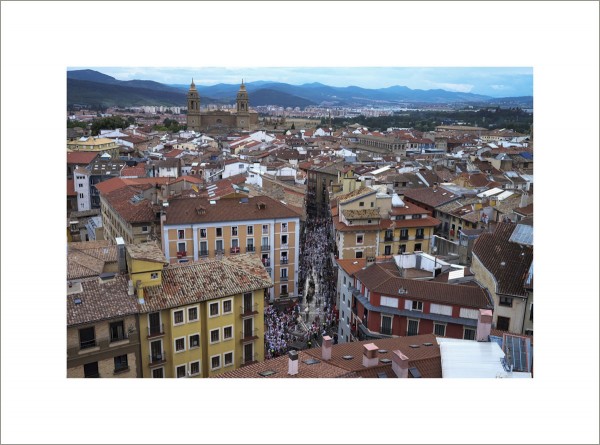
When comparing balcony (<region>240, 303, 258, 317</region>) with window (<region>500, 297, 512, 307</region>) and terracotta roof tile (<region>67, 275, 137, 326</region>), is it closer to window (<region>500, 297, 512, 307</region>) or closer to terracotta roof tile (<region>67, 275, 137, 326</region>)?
terracotta roof tile (<region>67, 275, 137, 326</region>)

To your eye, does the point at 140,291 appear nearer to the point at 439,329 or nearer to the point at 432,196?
the point at 439,329

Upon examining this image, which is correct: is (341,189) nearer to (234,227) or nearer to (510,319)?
(234,227)

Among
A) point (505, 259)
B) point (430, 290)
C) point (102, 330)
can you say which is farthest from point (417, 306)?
point (102, 330)

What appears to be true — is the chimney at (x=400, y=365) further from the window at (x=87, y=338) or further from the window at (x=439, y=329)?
the window at (x=87, y=338)

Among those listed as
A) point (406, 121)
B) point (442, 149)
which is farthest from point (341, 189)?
point (406, 121)

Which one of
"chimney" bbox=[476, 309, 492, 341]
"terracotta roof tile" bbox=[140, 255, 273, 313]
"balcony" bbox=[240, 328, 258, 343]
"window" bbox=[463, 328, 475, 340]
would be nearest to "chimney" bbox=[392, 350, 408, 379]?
"chimney" bbox=[476, 309, 492, 341]

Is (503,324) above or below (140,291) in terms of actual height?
below

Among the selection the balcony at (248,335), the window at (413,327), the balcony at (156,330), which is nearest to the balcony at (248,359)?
the balcony at (248,335)
